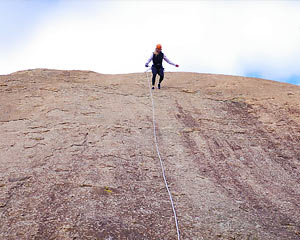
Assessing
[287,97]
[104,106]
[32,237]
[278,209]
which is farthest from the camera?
[287,97]

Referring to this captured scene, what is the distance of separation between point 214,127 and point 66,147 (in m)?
4.38

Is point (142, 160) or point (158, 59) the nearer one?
point (142, 160)

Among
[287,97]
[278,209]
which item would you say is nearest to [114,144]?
[278,209]

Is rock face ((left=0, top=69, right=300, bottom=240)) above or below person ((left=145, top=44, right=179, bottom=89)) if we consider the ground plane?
below

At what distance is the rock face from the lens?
500 cm

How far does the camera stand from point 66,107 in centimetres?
945

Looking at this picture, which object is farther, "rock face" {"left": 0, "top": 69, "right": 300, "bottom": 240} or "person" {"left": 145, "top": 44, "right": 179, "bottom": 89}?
"person" {"left": 145, "top": 44, "right": 179, "bottom": 89}

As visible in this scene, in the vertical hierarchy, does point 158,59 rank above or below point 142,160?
above

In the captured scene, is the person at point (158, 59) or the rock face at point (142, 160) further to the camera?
the person at point (158, 59)

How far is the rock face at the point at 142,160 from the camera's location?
5.00m

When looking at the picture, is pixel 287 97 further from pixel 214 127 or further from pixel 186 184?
pixel 186 184

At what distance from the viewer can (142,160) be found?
7.02 m

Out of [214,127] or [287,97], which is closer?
[214,127]

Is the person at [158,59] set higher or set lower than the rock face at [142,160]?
higher
